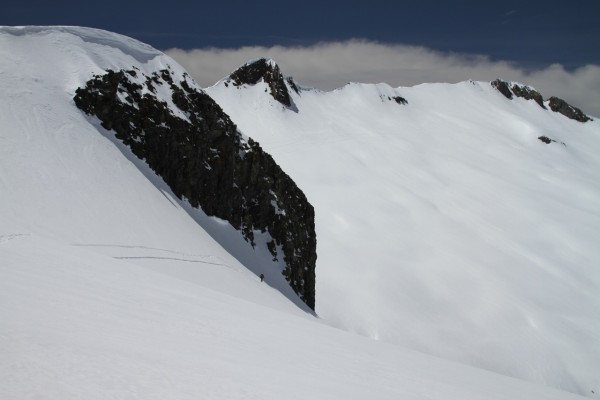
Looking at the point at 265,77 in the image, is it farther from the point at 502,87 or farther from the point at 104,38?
the point at 502,87

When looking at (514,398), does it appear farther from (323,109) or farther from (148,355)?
(323,109)

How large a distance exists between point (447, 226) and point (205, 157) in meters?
38.3

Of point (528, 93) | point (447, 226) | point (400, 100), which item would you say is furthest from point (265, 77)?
point (528, 93)

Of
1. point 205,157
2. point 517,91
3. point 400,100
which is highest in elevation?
point 517,91

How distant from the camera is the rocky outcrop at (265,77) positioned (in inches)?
3093

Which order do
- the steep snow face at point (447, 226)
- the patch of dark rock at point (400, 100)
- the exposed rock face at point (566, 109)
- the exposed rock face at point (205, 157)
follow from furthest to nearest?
1. the exposed rock face at point (566, 109)
2. the patch of dark rock at point (400, 100)
3. the steep snow face at point (447, 226)
4. the exposed rock face at point (205, 157)

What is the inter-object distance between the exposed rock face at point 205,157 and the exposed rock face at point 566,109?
133643 mm

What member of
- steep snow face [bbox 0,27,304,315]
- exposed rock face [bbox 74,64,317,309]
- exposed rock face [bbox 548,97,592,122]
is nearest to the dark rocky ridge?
exposed rock face [bbox 548,97,592,122]

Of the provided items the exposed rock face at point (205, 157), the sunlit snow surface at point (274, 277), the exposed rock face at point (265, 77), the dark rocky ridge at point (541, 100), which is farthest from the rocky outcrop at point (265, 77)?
the dark rocky ridge at point (541, 100)

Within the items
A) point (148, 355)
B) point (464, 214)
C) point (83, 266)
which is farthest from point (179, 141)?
point (464, 214)

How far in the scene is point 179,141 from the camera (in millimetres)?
23953

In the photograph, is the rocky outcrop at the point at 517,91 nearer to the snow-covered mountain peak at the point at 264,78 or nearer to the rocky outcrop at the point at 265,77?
the snow-covered mountain peak at the point at 264,78

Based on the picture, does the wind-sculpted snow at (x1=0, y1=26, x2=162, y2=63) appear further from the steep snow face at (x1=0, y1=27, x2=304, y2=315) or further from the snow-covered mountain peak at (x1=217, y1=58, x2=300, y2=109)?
the snow-covered mountain peak at (x1=217, y1=58, x2=300, y2=109)

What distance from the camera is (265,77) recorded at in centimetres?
8094
